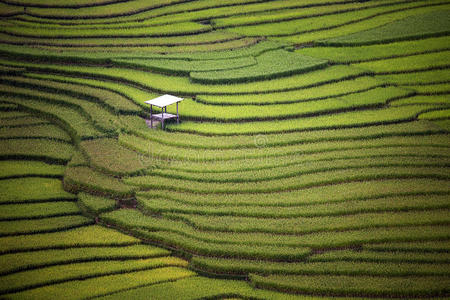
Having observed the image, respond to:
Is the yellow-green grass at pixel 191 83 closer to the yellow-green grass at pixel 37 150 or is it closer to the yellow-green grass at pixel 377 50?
the yellow-green grass at pixel 377 50

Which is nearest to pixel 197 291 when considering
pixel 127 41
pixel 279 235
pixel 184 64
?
pixel 279 235

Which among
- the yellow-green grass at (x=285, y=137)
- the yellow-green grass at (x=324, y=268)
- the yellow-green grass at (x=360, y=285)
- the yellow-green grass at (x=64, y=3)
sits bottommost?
the yellow-green grass at (x=360, y=285)

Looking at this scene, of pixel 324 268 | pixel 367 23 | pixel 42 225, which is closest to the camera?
pixel 324 268

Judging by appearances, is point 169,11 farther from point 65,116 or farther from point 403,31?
point 65,116

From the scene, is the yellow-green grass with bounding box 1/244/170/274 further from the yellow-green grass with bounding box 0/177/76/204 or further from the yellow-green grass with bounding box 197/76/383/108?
the yellow-green grass with bounding box 197/76/383/108

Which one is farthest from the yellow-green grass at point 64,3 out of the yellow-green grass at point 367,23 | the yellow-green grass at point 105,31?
the yellow-green grass at point 367,23
